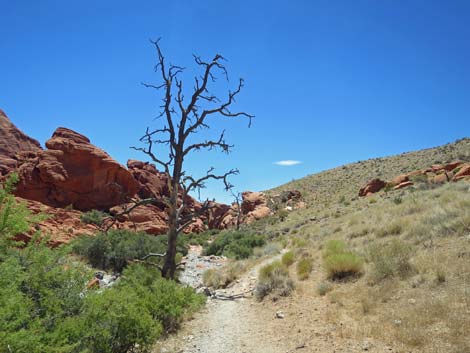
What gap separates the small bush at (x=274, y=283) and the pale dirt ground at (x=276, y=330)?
28 centimetres

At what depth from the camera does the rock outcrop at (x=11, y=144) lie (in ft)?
115

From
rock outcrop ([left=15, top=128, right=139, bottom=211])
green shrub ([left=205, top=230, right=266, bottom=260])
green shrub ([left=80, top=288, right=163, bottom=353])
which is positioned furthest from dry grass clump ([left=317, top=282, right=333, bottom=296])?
rock outcrop ([left=15, top=128, right=139, bottom=211])

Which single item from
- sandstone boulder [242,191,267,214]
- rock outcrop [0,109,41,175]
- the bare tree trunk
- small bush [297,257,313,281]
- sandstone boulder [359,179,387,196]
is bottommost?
small bush [297,257,313,281]

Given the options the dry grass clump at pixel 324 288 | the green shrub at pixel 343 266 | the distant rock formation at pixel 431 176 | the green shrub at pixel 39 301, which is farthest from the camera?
the distant rock formation at pixel 431 176

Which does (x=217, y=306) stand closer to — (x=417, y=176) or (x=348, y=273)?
(x=348, y=273)

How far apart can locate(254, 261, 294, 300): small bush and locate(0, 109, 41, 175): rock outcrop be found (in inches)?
1291

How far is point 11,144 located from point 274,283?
1518 inches

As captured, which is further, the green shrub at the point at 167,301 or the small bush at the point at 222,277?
the small bush at the point at 222,277

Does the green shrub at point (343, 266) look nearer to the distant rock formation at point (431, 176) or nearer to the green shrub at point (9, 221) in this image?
the green shrub at point (9, 221)

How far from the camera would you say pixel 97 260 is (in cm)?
1745

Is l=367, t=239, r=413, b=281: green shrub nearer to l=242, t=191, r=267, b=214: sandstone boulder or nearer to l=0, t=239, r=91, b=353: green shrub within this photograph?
l=0, t=239, r=91, b=353: green shrub

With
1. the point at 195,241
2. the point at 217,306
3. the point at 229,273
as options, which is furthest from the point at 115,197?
the point at 217,306

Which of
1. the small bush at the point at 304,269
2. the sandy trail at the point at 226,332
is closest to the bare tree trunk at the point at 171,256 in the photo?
the sandy trail at the point at 226,332

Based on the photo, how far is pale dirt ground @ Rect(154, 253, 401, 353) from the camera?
575 centimetres
